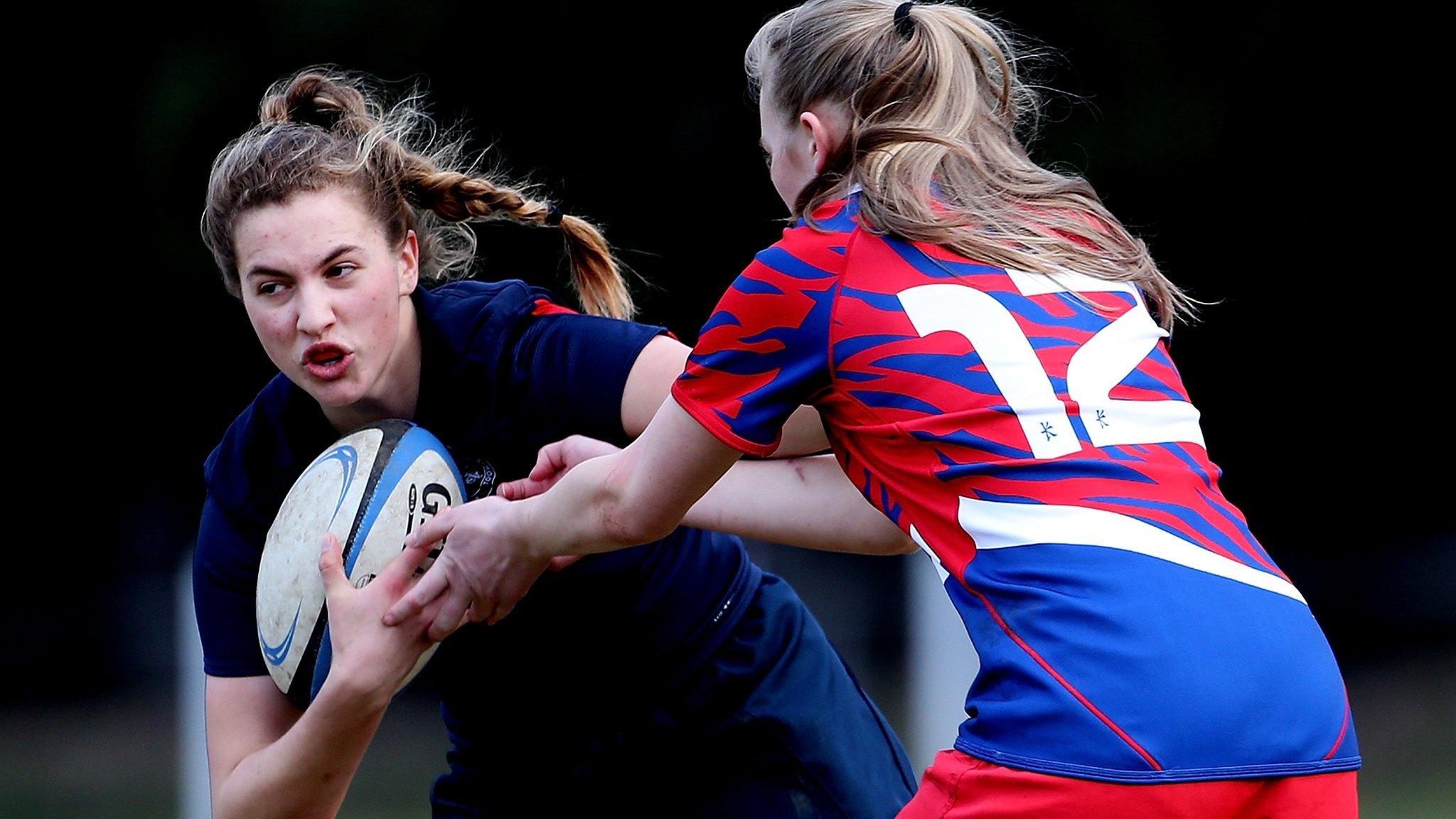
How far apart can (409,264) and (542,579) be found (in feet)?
2.12

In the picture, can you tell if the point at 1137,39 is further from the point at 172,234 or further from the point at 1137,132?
the point at 172,234

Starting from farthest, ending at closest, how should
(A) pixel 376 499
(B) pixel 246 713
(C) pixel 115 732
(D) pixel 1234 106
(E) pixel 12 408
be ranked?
(E) pixel 12 408 → (D) pixel 1234 106 → (C) pixel 115 732 → (B) pixel 246 713 → (A) pixel 376 499

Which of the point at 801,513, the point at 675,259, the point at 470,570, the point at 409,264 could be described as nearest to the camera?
the point at 470,570

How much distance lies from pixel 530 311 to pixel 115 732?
6313 millimetres

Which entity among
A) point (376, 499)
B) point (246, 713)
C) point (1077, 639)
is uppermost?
point (376, 499)

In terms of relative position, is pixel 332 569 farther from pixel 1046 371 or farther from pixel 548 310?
pixel 1046 371

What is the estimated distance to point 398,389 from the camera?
2.82 metres

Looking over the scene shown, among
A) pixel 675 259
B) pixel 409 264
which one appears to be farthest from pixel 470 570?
pixel 675 259

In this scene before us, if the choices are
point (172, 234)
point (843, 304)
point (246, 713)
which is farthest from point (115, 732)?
point (843, 304)

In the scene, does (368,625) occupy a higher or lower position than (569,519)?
lower

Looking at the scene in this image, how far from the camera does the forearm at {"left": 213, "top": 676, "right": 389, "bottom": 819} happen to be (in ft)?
8.48

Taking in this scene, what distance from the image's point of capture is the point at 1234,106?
9469mm

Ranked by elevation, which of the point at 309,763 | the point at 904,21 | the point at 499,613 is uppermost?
the point at 904,21

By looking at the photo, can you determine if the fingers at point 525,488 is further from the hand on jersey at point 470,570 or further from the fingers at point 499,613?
the fingers at point 499,613
